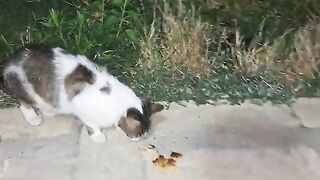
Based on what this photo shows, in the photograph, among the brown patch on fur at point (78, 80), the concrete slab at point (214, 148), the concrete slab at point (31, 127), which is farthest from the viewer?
the concrete slab at point (31, 127)

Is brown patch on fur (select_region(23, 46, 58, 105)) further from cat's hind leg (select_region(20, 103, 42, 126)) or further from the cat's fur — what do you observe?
cat's hind leg (select_region(20, 103, 42, 126))

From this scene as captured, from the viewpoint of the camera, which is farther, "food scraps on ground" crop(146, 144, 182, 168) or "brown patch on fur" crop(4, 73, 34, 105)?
"brown patch on fur" crop(4, 73, 34, 105)

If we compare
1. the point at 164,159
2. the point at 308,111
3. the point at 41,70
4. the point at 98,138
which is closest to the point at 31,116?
the point at 41,70

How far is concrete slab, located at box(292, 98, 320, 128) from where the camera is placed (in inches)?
122

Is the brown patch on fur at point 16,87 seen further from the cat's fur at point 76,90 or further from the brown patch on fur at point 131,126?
the brown patch on fur at point 131,126

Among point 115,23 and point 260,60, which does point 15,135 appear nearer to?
point 115,23

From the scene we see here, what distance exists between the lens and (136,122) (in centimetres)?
286

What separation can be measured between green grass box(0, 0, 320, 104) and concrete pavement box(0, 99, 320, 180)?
0.15 meters

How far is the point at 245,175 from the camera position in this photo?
2.79 m

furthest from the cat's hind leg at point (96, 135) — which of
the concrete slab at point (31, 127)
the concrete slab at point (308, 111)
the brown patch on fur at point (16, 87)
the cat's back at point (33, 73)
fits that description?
the concrete slab at point (308, 111)

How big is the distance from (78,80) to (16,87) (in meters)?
0.34

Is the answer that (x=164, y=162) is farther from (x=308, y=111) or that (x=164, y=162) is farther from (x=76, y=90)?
(x=308, y=111)

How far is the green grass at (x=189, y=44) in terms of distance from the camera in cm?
332

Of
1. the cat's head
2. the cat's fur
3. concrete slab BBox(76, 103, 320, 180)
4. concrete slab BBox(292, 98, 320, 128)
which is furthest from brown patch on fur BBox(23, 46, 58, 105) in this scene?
concrete slab BBox(292, 98, 320, 128)
